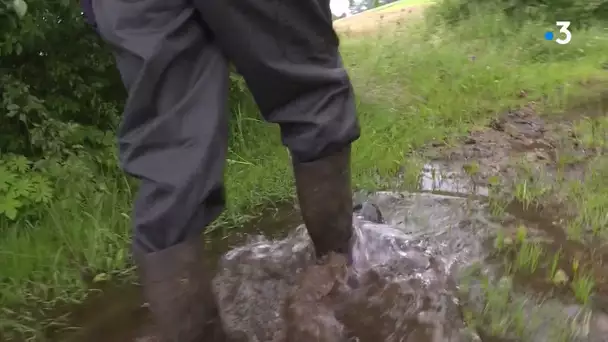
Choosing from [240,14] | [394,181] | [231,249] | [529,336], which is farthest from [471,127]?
[240,14]

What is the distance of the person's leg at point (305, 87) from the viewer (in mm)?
1428

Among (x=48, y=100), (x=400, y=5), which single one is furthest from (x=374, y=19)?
(x=48, y=100)

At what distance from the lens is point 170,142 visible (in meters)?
1.32

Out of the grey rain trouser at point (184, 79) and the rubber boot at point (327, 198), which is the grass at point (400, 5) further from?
the grey rain trouser at point (184, 79)

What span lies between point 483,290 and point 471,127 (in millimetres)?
1542

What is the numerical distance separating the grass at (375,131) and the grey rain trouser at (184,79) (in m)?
0.69

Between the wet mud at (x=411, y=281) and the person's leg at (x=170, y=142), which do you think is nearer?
the person's leg at (x=170, y=142)

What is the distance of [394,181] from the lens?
8.41ft

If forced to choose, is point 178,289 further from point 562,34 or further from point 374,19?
point 374,19

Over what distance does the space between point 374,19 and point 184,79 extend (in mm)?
5457

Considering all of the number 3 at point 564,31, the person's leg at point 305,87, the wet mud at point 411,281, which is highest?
the person's leg at point 305,87

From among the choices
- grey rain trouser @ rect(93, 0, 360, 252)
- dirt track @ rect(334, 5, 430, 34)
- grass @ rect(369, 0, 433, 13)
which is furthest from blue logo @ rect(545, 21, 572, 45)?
grey rain trouser @ rect(93, 0, 360, 252)

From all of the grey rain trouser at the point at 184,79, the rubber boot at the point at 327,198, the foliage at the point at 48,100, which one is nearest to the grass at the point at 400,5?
the foliage at the point at 48,100

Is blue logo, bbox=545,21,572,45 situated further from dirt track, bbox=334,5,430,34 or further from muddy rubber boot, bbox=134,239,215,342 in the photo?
muddy rubber boot, bbox=134,239,215,342
